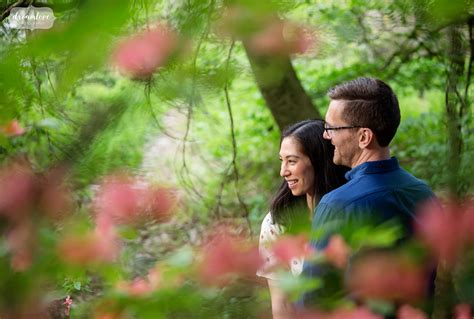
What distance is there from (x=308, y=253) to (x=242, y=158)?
511cm

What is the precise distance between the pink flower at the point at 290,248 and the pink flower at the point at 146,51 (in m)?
0.29

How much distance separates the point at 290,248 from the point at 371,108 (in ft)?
4.44

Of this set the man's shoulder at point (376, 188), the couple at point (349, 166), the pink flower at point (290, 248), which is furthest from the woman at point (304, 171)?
the pink flower at point (290, 248)

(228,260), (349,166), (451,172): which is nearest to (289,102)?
(349,166)

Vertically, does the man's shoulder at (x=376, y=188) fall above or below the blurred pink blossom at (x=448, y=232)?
below

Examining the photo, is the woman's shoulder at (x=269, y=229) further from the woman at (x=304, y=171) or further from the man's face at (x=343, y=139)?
the man's face at (x=343, y=139)

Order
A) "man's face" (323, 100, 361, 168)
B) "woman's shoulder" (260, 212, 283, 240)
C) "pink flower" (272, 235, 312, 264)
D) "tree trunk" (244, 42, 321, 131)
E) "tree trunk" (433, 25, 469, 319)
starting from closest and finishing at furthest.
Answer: "pink flower" (272, 235, 312, 264)
"tree trunk" (433, 25, 469, 319)
"man's face" (323, 100, 361, 168)
"woman's shoulder" (260, 212, 283, 240)
"tree trunk" (244, 42, 321, 131)

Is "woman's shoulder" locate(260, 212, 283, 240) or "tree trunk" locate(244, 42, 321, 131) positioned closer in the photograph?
"woman's shoulder" locate(260, 212, 283, 240)

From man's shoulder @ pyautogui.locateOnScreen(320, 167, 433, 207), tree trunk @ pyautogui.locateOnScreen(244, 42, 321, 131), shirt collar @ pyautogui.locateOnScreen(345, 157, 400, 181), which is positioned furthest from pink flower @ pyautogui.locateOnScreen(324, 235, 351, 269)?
tree trunk @ pyautogui.locateOnScreen(244, 42, 321, 131)

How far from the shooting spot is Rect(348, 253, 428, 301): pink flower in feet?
2.82

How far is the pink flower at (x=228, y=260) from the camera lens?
3.29 feet

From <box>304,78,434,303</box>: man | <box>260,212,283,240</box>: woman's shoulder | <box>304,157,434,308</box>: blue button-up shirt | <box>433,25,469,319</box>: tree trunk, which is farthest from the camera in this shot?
<box>260,212,283,240</box>: woman's shoulder

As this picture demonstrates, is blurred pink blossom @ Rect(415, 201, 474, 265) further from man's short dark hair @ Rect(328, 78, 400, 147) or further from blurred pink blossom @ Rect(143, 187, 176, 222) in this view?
man's short dark hair @ Rect(328, 78, 400, 147)

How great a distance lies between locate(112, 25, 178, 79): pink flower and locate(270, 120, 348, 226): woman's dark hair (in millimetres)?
1473
